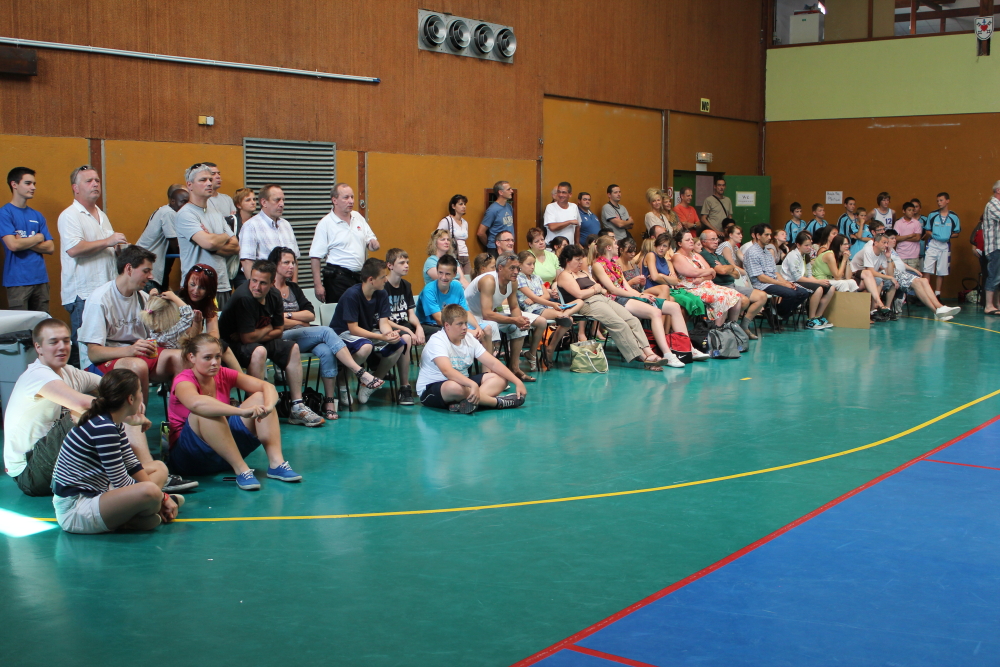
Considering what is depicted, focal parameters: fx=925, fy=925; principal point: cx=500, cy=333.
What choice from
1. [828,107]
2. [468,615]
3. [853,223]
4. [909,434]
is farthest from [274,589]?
[828,107]

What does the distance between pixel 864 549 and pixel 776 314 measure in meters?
8.28

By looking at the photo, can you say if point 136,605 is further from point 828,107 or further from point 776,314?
point 828,107

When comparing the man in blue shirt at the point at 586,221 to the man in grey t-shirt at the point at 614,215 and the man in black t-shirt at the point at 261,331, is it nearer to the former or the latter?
the man in grey t-shirt at the point at 614,215

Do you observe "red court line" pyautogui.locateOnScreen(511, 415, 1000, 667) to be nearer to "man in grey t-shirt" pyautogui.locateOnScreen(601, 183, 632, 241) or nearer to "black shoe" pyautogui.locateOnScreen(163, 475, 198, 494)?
"black shoe" pyautogui.locateOnScreen(163, 475, 198, 494)

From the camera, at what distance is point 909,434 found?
251 inches

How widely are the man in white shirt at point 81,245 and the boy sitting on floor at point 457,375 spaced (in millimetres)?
2447

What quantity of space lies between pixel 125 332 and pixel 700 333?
6.15m

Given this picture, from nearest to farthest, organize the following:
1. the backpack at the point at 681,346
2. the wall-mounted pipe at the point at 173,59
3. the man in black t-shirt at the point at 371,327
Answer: the man in black t-shirt at the point at 371,327 → the wall-mounted pipe at the point at 173,59 → the backpack at the point at 681,346

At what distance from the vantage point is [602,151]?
45.7 ft

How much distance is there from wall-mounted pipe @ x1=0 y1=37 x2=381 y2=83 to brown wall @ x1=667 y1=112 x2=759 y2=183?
6.68m

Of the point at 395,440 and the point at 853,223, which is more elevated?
the point at 853,223

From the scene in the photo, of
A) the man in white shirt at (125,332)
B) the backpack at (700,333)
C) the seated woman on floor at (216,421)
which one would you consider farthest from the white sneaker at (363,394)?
the backpack at (700,333)

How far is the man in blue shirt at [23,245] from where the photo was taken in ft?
22.9

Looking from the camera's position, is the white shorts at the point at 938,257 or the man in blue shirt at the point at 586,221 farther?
the white shorts at the point at 938,257
